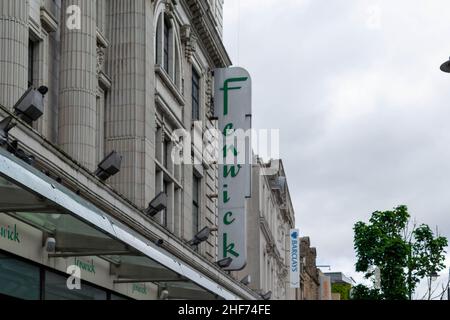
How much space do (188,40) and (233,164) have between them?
5.12 m

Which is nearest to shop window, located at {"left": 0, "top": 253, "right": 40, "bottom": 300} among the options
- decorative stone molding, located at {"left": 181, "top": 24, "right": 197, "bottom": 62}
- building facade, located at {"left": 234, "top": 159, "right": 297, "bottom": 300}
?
decorative stone molding, located at {"left": 181, "top": 24, "right": 197, "bottom": 62}

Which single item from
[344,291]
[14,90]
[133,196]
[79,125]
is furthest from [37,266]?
[344,291]

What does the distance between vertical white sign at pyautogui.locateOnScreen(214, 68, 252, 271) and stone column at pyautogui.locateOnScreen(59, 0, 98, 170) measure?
1349cm

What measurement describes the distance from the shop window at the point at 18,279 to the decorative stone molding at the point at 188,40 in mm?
17990

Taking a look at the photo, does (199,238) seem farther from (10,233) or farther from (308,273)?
(308,273)

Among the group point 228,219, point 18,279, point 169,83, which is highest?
point 169,83

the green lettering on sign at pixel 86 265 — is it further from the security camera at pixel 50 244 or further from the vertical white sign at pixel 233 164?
the vertical white sign at pixel 233 164

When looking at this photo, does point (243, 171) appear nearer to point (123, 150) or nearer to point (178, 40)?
point (178, 40)

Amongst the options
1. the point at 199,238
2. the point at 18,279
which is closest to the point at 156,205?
the point at 199,238

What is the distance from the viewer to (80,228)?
16.5 m

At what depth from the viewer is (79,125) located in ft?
72.3

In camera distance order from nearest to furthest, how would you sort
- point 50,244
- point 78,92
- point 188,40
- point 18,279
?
1. point 18,279
2. point 50,244
3. point 78,92
4. point 188,40

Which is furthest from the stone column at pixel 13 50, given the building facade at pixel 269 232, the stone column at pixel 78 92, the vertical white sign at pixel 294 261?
the vertical white sign at pixel 294 261
